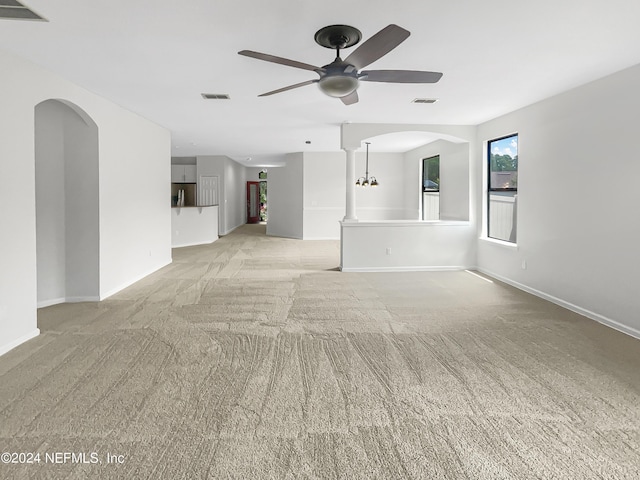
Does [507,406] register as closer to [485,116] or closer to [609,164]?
[609,164]

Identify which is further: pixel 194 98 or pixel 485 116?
pixel 485 116

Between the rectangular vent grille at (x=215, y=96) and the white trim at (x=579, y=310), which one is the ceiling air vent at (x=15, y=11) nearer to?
the rectangular vent grille at (x=215, y=96)

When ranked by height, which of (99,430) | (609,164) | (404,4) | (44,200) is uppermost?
(404,4)

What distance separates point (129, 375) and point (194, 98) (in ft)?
11.6

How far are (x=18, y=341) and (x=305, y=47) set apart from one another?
354 cm

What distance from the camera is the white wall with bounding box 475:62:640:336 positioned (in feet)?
12.6

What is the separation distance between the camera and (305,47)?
10.9ft

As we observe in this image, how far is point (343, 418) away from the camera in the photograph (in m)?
2.30

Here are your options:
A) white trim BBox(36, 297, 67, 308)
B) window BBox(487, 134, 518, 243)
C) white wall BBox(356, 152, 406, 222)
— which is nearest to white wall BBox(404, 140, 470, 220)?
window BBox(487, 134, 518, 243)

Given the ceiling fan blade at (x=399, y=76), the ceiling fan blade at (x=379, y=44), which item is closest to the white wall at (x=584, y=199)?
the ceiling fan blade at (x=399, y=76)

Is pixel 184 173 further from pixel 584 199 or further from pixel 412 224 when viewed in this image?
pixel 584 199

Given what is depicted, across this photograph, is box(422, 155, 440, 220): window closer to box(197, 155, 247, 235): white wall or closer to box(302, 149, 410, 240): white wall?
box(302, 149, 410, 240): white wall

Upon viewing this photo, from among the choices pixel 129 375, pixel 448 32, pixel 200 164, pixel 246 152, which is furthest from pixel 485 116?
pixel 200 164

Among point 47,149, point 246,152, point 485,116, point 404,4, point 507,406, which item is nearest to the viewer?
point 507,406
